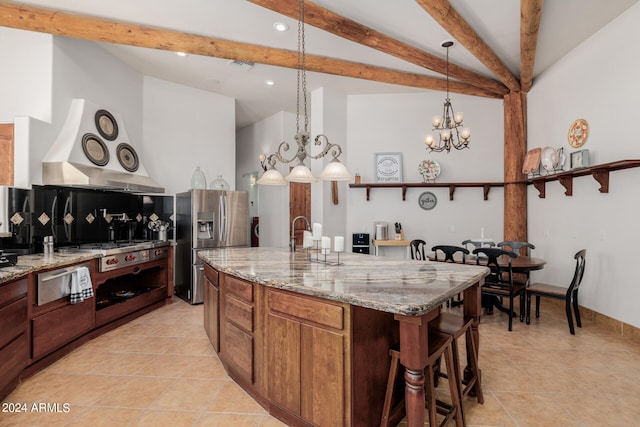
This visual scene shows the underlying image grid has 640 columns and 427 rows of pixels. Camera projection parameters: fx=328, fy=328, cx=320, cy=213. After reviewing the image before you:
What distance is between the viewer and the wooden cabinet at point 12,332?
2158 millimetres

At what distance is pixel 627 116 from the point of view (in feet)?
11.2

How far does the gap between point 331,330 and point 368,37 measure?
3.24 m

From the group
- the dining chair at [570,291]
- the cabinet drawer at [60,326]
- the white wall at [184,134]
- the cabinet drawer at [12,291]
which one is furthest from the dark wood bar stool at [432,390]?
the white wall at [184,134]

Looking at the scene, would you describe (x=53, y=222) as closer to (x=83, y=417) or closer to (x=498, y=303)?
(x=83, y=417)

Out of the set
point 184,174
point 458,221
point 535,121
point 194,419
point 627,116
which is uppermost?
point 535,121

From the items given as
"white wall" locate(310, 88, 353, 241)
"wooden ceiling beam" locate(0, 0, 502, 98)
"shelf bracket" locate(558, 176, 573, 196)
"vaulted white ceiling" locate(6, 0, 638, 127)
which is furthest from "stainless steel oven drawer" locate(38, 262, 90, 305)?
"shelf bracket" locate(558, 176, 573, 196)

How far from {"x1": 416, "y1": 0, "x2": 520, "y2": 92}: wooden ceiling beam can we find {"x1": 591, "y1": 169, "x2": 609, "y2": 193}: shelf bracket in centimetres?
180

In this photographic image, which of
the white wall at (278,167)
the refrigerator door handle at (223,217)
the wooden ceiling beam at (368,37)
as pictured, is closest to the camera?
the wooden ceiling beam at (368,37)

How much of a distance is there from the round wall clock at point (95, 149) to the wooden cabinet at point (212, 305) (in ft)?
6.30

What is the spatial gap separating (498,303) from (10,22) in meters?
6.11

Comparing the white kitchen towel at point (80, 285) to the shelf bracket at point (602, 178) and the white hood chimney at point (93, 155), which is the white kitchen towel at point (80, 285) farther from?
the shelf bracket at point (602, 178)

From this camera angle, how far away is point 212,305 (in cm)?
279

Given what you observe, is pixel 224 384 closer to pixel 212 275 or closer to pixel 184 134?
pixel 212 275

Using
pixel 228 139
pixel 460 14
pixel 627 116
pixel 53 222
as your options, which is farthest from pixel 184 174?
pixel 627 116
